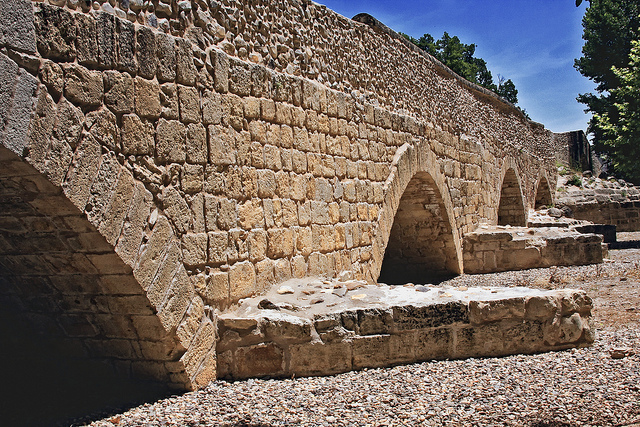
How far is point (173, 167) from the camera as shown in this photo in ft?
13.2

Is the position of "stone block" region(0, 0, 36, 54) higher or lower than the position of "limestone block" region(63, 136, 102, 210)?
higher

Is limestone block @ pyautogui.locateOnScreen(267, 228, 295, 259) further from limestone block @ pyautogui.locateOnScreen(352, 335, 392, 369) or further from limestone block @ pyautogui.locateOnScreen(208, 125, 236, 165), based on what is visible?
limestone block @ pyautogui.locateOnScreen(352, 335, 392, 369)

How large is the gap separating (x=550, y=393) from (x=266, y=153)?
3.02 meters

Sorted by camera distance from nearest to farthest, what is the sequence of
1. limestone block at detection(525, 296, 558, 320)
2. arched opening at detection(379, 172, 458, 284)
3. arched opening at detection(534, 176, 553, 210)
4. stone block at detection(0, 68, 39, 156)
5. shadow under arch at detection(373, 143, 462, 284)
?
stone block at detection(0, 68, 39, 156), limestone block at detection(525, 296, 558, 320), shadow under arch at detection(373, 143, 462, 284), arched opening at detection(379, 172, 458, 284), arched opening at detection(534, 176, 553, 210)

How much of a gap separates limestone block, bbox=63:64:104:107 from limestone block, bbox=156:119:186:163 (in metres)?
0.58

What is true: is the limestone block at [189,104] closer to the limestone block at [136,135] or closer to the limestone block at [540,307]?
the limestone block at [136,135]

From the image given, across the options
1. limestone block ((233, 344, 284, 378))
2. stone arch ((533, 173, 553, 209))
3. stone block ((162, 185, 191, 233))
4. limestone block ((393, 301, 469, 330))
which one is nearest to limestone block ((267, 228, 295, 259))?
limestone block ((233, 344, 284, 378))

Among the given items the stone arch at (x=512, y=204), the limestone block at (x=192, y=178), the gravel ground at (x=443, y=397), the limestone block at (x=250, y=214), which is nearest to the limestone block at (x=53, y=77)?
the limestone block at (x=192, y=178)

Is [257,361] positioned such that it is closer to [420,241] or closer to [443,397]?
[443,397]

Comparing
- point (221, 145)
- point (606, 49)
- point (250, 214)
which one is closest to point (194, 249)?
point (250, 214)

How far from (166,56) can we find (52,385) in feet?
8.39

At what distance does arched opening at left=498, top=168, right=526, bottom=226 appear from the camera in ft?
52.5

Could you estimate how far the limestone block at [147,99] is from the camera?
3.74m

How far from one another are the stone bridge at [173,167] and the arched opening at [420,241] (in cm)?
242
